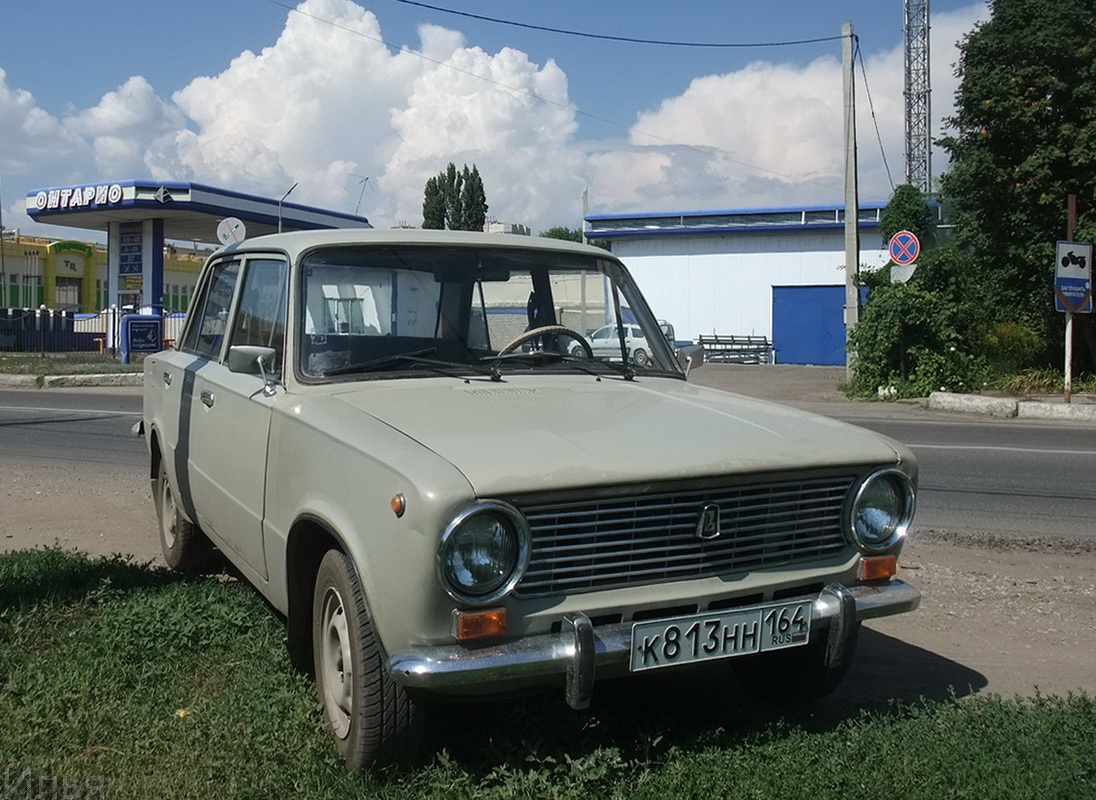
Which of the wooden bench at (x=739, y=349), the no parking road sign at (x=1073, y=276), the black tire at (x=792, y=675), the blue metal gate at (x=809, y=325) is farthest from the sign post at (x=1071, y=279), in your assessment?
the blue metal gate at (x=809, y=325)

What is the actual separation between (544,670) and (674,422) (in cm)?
103

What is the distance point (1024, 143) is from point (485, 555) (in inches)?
779

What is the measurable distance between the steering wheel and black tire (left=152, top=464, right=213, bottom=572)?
6.77 feet

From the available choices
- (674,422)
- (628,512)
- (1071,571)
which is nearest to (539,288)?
(674,422)

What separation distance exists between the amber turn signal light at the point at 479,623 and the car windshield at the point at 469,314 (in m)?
1.33

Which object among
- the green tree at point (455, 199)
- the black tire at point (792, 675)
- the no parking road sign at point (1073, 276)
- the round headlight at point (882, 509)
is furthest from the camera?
the green tree at point (455, 199)

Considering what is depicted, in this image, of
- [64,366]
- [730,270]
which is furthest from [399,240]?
[730,270]

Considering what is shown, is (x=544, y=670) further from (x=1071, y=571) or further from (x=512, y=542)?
(x=1071, y=571)

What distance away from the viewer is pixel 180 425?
5266 millimetres

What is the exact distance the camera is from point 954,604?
17.9ft

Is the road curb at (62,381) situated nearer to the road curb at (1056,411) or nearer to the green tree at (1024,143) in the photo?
the road curb at (1056,411)

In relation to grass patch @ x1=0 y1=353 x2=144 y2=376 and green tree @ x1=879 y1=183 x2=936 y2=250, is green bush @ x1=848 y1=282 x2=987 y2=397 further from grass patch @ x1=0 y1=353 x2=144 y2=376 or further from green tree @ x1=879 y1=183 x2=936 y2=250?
green tree @ x1=879 y1=183 x2=936 y2=250

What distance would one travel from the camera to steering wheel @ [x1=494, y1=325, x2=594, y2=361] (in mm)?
4395

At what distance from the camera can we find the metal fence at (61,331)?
31094mm
